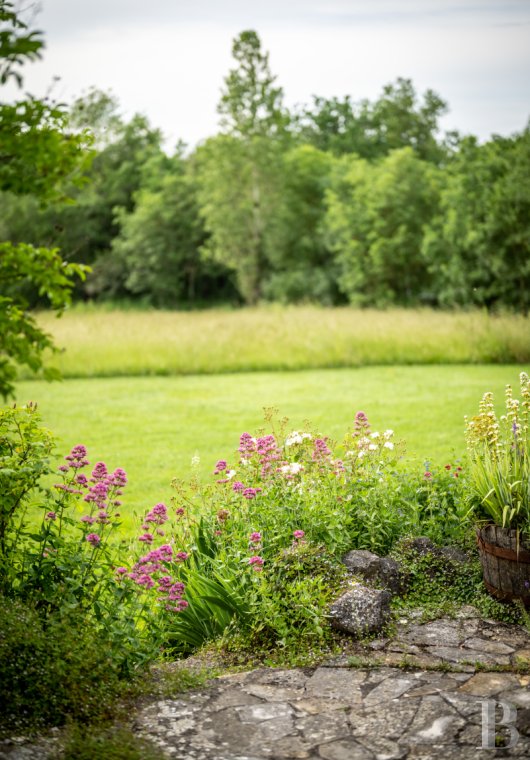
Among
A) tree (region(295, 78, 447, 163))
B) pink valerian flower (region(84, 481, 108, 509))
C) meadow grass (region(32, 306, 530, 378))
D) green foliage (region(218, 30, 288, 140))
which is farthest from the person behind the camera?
tree (region(295, 78, 447, 163))

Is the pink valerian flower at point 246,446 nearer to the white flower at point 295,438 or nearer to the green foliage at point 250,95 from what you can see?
the white flower at point 295,438

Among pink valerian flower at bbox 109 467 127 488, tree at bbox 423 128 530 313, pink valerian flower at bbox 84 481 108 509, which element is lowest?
pink valerian flower at bbox 84 481 108 509

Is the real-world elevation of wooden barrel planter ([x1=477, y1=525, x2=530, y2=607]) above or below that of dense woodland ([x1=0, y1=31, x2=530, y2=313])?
below

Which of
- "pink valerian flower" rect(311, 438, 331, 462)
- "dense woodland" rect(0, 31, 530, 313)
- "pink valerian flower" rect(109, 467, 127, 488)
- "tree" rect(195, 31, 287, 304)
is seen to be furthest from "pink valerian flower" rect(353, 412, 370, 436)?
"tree" rect(195, 31, 287, 304)

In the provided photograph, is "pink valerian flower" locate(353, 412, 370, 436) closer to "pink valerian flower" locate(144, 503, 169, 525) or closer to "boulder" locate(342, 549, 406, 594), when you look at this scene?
"boulder" locate(342, 549, 406, 594)

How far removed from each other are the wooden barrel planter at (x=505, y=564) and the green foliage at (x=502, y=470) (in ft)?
0.24

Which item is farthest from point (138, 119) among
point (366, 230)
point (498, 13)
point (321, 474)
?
point (321, 474)

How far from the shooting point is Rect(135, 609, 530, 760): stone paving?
108 inches

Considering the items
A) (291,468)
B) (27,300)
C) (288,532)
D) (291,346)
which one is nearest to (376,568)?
(288,532)

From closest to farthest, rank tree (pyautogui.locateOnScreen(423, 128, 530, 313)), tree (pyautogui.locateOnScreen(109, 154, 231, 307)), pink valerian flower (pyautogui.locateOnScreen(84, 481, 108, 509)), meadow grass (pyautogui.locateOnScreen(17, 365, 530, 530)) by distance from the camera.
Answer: pink valerian flower (pyautogui.locateOnScreen(84, 481, 108, 509)), meadow grass (pyautogui.locateOnScreen(17, 365, 530, 530)), tree (pyautogui.locateOnScreen(423, 128, 530, 313)), tree (pyautogui.locateOnScreen(109, 154, 231, 307))

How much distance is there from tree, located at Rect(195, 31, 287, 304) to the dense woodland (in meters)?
0.06

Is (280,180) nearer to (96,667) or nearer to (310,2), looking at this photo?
(310,2)

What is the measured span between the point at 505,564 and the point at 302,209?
110 ft

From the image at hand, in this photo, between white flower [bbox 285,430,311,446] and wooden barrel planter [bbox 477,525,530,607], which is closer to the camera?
wooden barrel planter [bbox 477,525,530,607]
